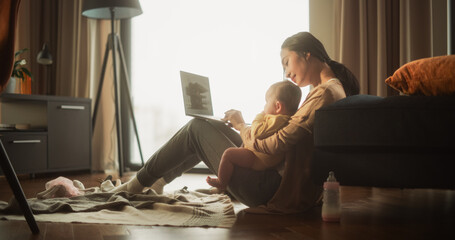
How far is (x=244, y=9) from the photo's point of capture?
11.9 ft

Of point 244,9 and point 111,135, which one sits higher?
point 244,9

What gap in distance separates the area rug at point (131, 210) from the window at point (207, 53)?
66.2 inches

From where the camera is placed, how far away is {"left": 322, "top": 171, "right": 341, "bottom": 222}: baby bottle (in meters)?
1.57

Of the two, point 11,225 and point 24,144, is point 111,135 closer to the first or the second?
point 24,144

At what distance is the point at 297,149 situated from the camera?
1704 millimetres

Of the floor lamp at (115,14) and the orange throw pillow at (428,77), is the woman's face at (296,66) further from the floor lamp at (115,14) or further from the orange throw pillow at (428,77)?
the floor lamp at (115,14)

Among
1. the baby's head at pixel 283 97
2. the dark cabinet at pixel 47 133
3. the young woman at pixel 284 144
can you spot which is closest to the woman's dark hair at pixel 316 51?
the young woman at pixel 284 144

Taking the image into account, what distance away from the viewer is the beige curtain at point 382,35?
2785 millimetres

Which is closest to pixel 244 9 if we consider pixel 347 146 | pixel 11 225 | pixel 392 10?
pixel 392 10

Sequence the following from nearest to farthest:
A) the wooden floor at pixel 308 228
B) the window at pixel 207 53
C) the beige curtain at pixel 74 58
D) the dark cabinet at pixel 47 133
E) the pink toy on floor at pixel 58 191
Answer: the wooden floor at pixel 308 228 < the pink toy on floor at pixel 58 191 < the dark cabinet at pixel 47 133 < the window at pixel 207 53 < the beige curtain at pixel 74 58

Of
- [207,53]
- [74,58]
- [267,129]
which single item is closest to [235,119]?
[267,129]

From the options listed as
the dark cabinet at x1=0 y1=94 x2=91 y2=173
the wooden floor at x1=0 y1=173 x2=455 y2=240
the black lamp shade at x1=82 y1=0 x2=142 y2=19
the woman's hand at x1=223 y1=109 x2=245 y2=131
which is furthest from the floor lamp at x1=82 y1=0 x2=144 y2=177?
the woman's hand at x1=223 y1=109 x2=245 y2=131

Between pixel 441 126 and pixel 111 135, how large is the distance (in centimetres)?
306

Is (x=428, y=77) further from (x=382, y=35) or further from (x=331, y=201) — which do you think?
(x=382, y=35)
